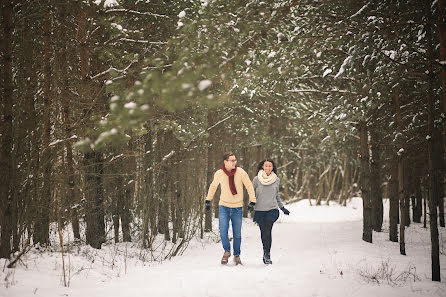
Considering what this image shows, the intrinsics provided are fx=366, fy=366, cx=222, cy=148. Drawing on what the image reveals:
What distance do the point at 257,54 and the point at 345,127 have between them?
19.7 ft

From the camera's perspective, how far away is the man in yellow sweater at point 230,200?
24.7 ft

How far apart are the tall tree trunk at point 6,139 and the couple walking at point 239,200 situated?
354 cm

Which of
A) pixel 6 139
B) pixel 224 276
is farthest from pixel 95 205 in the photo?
pixel 224 276

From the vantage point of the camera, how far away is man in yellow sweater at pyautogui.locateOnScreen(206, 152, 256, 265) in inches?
296

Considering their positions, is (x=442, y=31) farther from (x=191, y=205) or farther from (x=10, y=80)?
(x=10, y=80)

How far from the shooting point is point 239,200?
25.0 ft

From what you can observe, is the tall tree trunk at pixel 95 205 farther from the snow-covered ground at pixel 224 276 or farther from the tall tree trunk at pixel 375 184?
the tall tree trunk at pixel 375 184

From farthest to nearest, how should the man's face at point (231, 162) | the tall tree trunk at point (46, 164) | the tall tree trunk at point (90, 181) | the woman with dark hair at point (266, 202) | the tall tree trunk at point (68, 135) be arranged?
the tall tree trunk at point (90, 181) < the woman with dark hair at point (266, 202) < the man's face at point (231, 162) < the tall tree trunk at point (68, 135) < the tall tree trunk at point (46, 164)

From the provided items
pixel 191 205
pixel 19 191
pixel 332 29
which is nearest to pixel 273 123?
pixel 191 205

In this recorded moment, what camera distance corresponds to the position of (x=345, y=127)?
36.6ft

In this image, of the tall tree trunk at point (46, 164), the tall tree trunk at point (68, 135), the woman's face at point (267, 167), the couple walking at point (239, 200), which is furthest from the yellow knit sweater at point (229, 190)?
the tall tree trunk at point (46, 164)

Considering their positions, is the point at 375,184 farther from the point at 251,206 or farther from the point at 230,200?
the point at 230,200

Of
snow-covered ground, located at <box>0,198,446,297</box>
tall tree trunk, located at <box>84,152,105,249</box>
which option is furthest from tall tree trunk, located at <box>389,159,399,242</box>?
tall tree trunk, located at <box>84,152,105,249</box>

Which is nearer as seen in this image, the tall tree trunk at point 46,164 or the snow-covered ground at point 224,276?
the snow-covered ground at point 224,276
